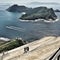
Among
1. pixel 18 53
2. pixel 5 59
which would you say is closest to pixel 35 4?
pixel 18 53

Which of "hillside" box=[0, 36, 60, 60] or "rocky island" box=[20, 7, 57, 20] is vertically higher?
"rocky island" box=[20, 7, 57, 20]

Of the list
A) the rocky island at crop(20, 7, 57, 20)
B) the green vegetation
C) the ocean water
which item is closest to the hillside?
the green vegetation

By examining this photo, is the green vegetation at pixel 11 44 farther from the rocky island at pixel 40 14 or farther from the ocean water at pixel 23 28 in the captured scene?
the rocky island at pixel 40 14

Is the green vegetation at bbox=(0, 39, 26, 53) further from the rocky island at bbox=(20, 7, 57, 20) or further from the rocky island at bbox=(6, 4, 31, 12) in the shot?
the rocky island at bbox=(6, 4, 31, 12)

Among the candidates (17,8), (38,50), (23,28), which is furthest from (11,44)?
(17,8)

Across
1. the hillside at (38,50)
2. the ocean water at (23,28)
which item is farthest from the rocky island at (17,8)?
the hillside at (38,50)

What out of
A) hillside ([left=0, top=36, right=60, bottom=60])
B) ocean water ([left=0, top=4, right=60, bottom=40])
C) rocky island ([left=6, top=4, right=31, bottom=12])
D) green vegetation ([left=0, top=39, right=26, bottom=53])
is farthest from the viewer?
rocky island ([left=6, top=4, right=31, bottom=12])
